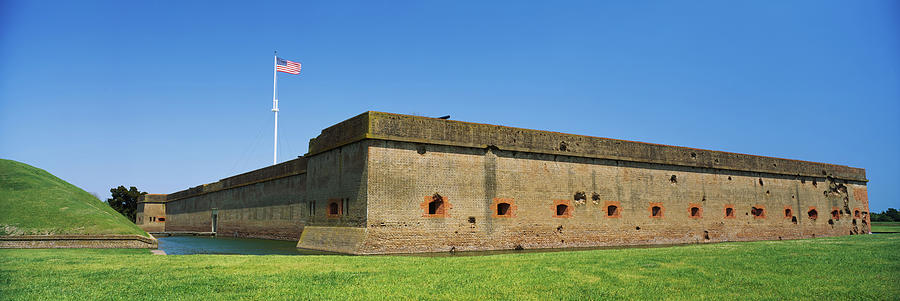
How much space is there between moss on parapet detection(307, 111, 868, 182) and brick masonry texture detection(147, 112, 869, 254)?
0.16 ft

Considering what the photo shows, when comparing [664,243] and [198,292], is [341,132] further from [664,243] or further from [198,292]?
[664,243]

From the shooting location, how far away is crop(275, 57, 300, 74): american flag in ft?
121

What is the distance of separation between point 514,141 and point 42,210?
18.0m

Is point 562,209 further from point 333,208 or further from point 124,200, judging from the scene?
point 124,200

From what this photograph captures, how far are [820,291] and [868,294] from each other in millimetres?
575

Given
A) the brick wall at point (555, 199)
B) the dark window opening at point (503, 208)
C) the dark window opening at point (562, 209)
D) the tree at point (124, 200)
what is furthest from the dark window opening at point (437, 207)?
the tree at point (124, 200)

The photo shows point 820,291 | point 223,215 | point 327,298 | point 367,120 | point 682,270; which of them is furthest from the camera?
point 223,215

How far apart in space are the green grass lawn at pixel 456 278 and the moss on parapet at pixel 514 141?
6.32 meters

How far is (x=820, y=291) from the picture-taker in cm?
784

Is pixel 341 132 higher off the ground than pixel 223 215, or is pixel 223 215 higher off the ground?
pixel 341 132

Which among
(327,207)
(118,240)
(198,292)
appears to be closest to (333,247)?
(327,207)

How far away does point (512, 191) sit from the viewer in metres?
20.2

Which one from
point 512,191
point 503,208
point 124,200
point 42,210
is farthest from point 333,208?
point 124,200

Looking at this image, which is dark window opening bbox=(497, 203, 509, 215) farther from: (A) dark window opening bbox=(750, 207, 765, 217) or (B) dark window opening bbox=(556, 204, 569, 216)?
(A) dark window opening bbox=(750, 207, 765, 217)
